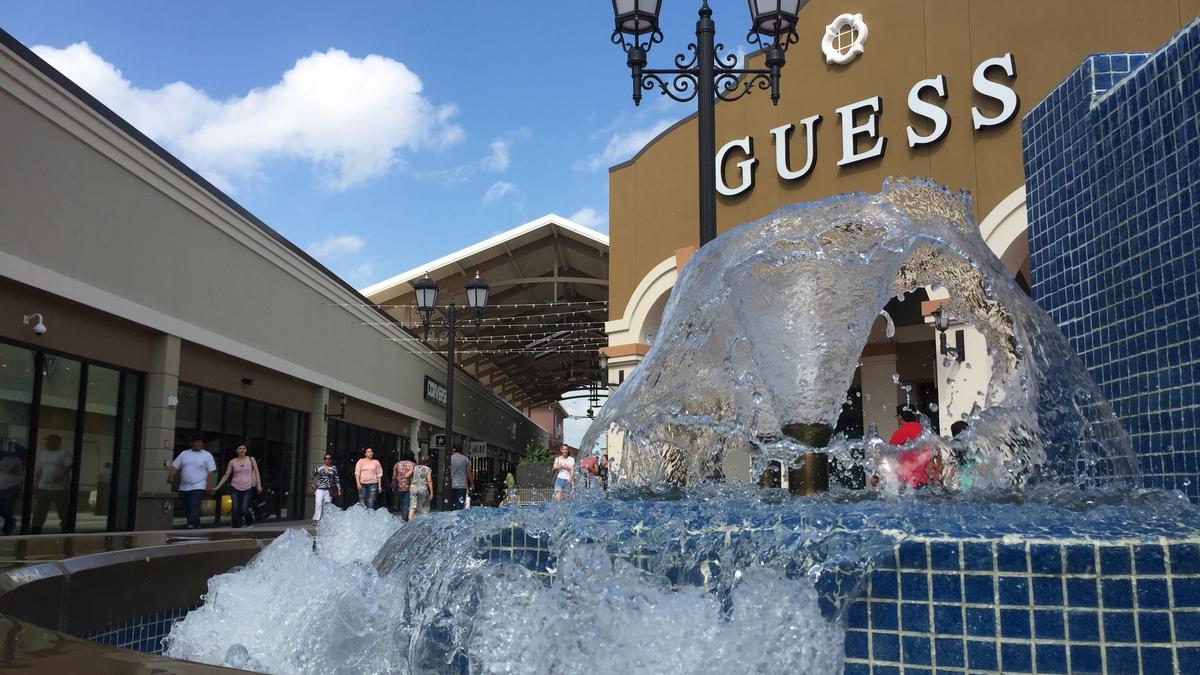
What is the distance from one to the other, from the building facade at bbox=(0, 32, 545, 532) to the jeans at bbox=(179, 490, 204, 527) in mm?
1106

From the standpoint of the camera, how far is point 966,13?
14.0 metres

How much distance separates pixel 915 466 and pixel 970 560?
3.57 metres

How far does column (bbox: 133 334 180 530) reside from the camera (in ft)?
46.5

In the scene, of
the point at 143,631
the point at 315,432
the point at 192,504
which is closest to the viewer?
the point at 143,631

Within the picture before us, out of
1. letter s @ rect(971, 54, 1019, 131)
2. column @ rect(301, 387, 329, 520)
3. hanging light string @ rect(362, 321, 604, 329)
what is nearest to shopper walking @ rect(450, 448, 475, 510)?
column @ rect(301, 387, 329, 520)

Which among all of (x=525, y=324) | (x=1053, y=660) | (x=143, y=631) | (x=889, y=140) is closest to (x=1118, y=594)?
(x=1053, y=660)

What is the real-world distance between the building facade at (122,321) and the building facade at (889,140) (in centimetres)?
742

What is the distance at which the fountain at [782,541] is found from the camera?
224 cm

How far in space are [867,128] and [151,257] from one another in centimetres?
1147

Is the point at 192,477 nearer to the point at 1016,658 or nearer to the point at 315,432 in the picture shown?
the point at 315,432

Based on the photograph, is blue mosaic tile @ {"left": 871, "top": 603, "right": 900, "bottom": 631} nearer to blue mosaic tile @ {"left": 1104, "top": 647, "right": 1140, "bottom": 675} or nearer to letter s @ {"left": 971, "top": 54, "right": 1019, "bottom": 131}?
blue mosaic tile @ {"left": 1104, "top": 647, "right": 1140, "bottom": 675}

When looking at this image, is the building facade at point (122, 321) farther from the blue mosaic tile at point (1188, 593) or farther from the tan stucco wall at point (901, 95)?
the blue mosaic tile at point (1188, 593)

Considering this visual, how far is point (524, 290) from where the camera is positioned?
3200cm

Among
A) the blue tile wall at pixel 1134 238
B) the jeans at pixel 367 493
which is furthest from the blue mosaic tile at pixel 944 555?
the jeans at pixel 367 493
